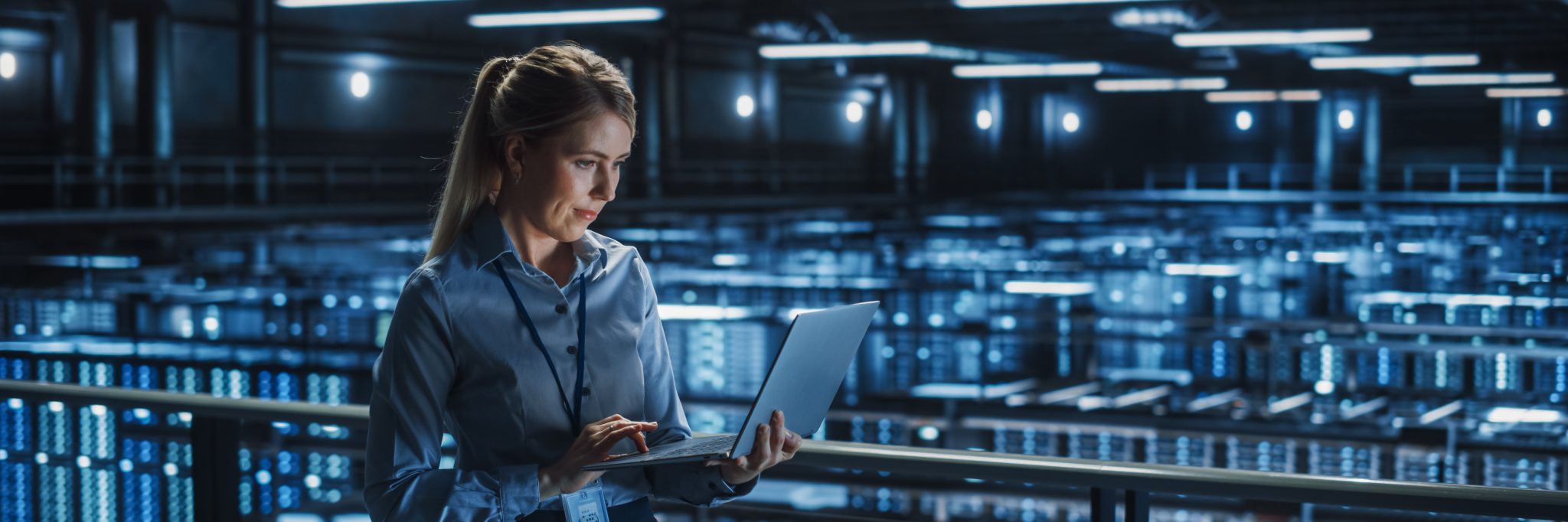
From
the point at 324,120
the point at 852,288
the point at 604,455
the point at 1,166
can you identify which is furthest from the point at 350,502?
the point at 324,120

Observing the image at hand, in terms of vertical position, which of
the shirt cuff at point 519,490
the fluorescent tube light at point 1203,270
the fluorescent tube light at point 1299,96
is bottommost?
the fluorescent tube light at point 1203,270

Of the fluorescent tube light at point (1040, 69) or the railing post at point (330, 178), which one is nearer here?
the railing post at point (330, 178)

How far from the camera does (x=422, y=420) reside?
57.7 inches

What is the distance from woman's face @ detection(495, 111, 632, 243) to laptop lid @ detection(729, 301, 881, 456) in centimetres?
27

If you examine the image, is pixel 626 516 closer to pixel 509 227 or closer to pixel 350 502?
pixel 509 227

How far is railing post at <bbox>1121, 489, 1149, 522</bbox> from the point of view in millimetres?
1907

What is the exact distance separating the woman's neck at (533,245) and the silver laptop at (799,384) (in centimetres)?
22

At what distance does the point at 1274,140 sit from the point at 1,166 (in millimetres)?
26016

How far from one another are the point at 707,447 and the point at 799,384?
0.11 metres

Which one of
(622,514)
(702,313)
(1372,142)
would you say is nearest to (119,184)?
(702,313)

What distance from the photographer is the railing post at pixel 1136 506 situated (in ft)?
6.26

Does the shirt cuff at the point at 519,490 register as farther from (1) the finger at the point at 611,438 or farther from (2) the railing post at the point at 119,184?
(2) the railing post at the point at 119,184

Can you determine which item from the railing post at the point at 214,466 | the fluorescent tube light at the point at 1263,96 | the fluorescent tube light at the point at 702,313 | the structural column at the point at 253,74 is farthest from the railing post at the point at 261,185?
the fluorescent tube light at the point at 1263,96

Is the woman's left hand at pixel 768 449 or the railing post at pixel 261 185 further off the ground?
the railing post at pixel 261 185
